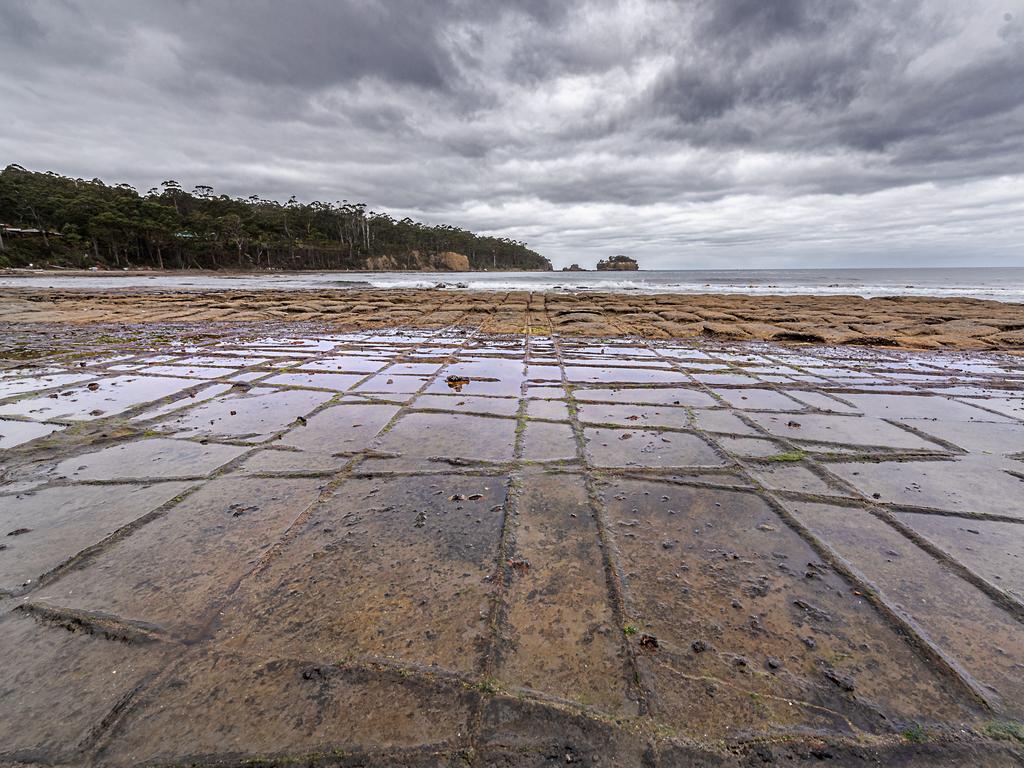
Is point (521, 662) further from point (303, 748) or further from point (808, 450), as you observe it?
point (808, 450)

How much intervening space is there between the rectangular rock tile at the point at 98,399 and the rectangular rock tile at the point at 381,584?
2.67m

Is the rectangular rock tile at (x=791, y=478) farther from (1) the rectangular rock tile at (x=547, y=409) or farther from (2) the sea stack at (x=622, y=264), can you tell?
(2) the sea stack at (x=622, y=264)

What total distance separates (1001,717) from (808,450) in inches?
74.0

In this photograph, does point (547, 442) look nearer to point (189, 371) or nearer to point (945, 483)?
point (945, 483)

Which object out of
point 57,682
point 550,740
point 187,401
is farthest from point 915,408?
point 187,401

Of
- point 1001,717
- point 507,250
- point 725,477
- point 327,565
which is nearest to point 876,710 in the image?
point 1001,717

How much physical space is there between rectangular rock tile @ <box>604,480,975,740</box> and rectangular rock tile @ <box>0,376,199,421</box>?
3.99m

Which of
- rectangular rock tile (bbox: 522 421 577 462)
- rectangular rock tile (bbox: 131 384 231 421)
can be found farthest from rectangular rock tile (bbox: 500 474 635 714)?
rectangular rock tile (bbox: 131 384 231 421)

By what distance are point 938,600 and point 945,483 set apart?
125 centimetres

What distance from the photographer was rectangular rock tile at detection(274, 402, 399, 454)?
283 cm

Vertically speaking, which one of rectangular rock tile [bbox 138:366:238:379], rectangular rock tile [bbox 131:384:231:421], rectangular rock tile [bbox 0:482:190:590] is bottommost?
rectangular rock tile [bbox 138:366:238:379]

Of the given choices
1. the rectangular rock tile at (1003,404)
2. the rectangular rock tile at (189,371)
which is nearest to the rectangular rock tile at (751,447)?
the rectangular rock tile at (1003,404)

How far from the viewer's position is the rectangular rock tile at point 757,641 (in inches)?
44.1

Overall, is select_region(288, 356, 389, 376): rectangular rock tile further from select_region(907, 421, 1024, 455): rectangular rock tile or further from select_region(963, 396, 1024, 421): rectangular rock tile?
select_region(963, 396, 1024, 421): rectangular rock tile
